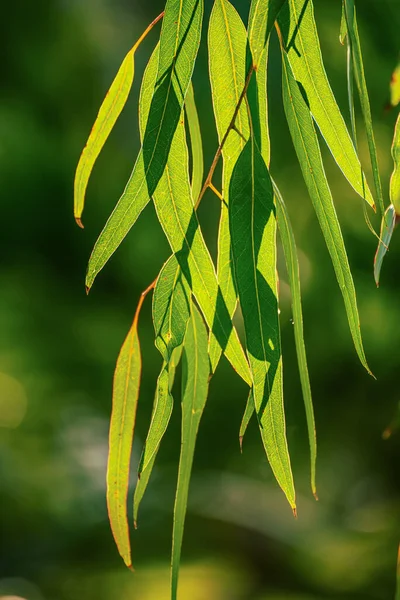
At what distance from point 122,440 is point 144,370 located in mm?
1539

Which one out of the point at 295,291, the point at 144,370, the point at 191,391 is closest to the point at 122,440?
the point at 191,391

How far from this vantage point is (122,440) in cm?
Answer: 55

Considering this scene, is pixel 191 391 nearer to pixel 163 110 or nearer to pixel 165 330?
pixel 165 330

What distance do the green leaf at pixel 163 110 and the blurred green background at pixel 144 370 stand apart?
4.82ft

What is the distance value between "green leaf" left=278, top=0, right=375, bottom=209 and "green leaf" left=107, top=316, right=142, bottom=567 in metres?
0.17

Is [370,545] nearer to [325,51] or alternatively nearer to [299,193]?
[299,193]

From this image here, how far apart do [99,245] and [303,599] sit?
1.60 meters

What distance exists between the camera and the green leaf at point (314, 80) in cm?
49

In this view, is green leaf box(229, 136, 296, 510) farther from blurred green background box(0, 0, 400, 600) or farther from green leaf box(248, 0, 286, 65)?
blurred green background box(0, 0, 400, 600)

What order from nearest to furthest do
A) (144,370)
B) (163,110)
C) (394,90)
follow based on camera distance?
(394,90)
(163,110)
(144,370)

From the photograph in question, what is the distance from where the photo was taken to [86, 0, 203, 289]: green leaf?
48cm

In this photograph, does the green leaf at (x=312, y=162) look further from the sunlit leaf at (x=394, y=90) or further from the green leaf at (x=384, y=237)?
the sunlit leaf at (x=394, y=90)

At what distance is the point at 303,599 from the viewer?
6.19ft

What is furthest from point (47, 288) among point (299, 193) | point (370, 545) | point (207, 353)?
point (207, 353)
